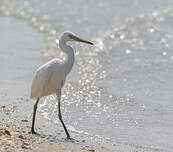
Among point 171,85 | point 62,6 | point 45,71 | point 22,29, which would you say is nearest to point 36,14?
point 62,6

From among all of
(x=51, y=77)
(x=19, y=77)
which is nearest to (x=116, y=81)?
(x=19, y=77)

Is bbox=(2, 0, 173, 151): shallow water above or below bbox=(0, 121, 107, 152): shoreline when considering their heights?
above

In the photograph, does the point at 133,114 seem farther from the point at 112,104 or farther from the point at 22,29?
the point at 22,29

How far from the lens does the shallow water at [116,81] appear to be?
7.83 m

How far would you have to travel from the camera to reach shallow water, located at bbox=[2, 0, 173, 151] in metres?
7.83

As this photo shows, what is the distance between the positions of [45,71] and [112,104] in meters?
2.23

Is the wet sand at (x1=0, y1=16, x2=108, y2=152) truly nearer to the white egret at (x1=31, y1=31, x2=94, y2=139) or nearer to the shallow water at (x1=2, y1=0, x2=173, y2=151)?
the shallow water at (x1=2, y1=0, x2=173, y2=151)

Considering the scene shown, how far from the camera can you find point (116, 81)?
1095cm

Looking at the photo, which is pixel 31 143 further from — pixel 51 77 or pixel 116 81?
pixel 116 81

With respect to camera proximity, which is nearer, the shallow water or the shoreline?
the shoreline

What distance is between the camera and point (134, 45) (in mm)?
14820

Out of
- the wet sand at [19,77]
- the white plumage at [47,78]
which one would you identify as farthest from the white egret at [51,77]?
the wet sand at [19,77]

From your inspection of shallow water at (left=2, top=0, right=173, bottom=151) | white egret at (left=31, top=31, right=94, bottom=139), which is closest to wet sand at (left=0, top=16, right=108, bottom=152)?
shallow water at (left=2, top=0, right=173, bottom=151)

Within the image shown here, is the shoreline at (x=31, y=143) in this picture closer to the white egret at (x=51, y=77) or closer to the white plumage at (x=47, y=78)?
the white egret at (x=51, y=77)
